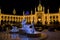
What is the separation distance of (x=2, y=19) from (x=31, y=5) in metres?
6.62

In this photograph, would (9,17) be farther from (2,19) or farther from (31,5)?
(31,5)

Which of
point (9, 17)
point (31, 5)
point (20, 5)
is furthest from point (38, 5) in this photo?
point (9, 17)

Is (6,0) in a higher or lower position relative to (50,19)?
higher

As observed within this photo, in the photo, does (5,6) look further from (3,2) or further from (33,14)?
(33,14)

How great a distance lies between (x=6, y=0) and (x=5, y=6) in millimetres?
1302

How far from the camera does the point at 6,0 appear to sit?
3247cm

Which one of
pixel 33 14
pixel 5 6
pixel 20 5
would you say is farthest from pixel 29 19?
pixel 5 6

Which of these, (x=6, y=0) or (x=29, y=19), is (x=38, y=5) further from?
(x=6, y=0)

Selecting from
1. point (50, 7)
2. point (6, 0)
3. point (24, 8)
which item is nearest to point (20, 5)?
point (24, 8)

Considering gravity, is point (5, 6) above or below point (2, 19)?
above

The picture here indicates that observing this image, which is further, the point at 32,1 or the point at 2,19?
the point at 32,1

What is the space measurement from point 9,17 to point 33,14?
5.00 meters

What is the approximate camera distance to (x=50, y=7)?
107ft

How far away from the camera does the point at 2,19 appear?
31484 millimetres
